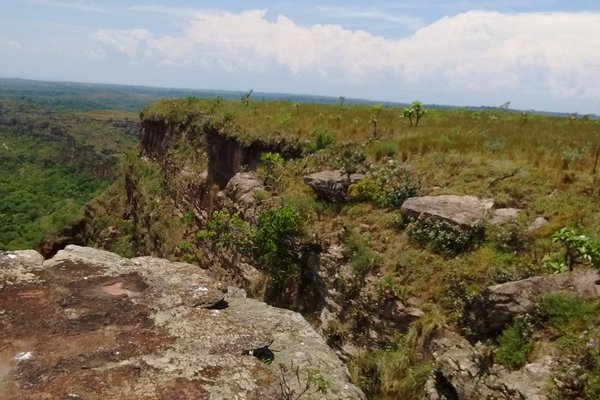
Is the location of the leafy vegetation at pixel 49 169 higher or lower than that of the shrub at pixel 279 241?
lower

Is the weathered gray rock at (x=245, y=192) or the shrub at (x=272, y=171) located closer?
the weathered gray rock at (x=245, y=192)

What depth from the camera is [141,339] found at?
23.2 ft

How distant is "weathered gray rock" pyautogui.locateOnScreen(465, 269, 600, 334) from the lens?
7.62 metres

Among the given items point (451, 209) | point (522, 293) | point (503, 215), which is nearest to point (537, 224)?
point (503, 215)

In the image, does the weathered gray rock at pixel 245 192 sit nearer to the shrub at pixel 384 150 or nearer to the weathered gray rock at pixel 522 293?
the shrub at pixel 384 150

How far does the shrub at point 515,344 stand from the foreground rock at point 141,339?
2236mm

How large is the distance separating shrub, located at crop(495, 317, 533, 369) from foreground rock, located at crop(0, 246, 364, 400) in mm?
2236

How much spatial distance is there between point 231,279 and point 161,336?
32.2 ft

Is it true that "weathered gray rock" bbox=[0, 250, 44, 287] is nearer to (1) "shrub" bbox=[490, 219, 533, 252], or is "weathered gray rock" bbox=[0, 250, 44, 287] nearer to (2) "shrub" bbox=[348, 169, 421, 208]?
(2) "shrub" bbox=[348, 169, 421, 208]

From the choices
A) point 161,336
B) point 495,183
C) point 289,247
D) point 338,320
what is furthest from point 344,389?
point 495,183

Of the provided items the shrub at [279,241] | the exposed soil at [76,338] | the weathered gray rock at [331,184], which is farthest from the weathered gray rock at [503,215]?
the exposed soil at [76,338]

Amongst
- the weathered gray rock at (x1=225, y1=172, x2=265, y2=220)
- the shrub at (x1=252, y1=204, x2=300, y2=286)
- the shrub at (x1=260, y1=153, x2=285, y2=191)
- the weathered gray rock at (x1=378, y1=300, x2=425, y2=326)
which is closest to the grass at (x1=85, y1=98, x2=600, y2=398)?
the weathered gray rock at (x1=378, y1=300, x2=425, y2=326)

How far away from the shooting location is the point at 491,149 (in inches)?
565

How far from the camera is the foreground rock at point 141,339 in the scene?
20.4 feet
